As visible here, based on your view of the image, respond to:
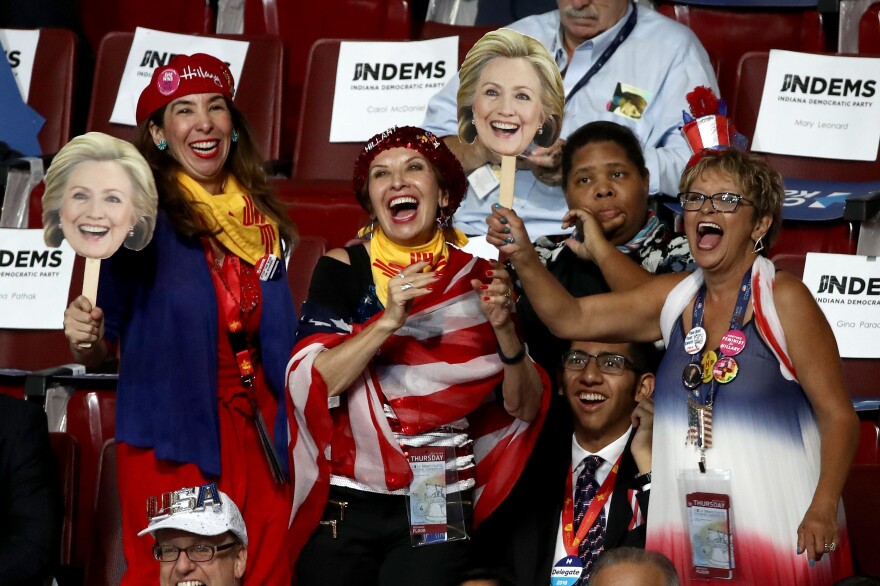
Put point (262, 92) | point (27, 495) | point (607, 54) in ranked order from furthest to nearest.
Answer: point (262, 92) < point (607, 54) < point (27, 495)

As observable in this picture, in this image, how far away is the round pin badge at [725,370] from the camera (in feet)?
8.09

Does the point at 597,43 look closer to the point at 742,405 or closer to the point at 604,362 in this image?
the point at 604,362

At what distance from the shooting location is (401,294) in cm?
244

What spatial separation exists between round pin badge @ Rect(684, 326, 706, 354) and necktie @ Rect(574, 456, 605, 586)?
0.41 metres

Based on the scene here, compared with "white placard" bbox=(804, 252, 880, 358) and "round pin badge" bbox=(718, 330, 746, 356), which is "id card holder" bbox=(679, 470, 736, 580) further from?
"white placard" bbox=(804, 252, 880, 358)

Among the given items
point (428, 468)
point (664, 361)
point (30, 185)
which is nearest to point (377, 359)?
point (428, 468)

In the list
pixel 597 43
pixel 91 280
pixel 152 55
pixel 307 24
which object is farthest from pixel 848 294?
pixel 152 55

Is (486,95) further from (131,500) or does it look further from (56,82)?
(56,82)

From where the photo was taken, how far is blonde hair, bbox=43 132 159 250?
2668mm

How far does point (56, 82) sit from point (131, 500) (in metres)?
2.38

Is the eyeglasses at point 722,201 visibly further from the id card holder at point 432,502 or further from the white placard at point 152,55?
the white placard at point 152,55

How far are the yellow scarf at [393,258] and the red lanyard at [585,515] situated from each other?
57 cm

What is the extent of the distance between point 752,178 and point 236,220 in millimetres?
1027

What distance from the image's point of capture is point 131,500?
8.98 ft
